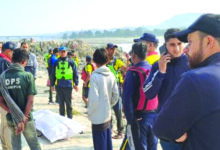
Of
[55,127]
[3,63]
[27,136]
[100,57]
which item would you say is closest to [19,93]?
[27,136]

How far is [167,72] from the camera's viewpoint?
127 inches

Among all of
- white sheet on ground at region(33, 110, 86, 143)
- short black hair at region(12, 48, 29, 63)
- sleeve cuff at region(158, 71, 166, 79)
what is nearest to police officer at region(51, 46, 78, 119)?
white sheet on ground at region(33, 110, 86, 143)

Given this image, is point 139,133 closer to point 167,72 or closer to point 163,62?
point 167,72

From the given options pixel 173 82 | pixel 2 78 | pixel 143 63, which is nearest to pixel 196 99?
pixel 173 82

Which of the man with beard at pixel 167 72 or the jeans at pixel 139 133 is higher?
the man with beard at pixel 167 72

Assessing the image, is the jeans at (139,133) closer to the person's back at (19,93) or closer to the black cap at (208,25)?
the person's back at (19,93)

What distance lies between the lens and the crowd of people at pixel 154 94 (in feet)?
4.85

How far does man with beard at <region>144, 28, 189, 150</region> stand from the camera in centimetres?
312

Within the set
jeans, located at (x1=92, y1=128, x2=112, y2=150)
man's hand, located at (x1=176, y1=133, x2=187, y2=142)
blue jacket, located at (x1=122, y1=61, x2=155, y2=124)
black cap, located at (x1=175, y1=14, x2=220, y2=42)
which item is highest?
black cap, located at (x1=175, y1=14, x2=220, y2=42)

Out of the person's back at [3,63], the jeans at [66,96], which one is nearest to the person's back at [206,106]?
the person's back at [3,63]

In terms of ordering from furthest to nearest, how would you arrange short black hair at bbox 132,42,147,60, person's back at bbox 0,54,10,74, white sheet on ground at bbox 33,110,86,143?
white sheet on ground at bbox 33,110,86,143 → person's back at bbox 0,54,10,74 → short black hair at bbox 132,42,147,60

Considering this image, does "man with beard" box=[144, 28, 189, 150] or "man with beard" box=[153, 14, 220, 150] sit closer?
"man with beard" box=[153, 14, 220, 150]

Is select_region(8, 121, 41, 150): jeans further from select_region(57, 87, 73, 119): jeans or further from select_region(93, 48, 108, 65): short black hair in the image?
select_region(57, 87, 73, 119): jeans

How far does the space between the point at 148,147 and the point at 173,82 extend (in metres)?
1.23
